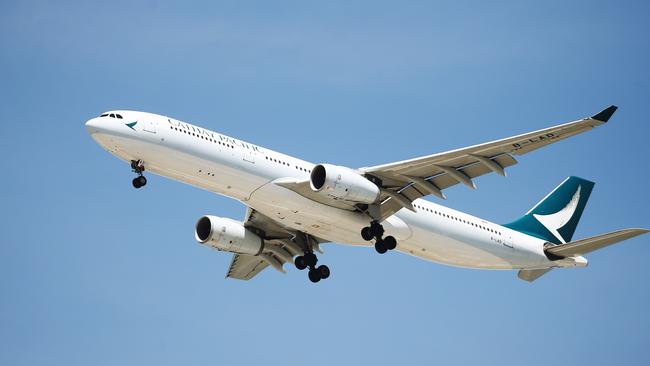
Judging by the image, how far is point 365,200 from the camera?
35.9 m

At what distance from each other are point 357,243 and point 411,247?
7.33ft

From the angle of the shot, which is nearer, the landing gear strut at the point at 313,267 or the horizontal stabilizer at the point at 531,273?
the landing gear strut at the point at 313,267

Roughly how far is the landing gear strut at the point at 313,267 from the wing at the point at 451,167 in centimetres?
532

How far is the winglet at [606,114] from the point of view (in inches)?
1209

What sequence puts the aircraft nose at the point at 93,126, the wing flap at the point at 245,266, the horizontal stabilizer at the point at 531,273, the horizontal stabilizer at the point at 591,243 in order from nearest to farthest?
the aircraft nose at the point at 93,126
the horizontal stabilizer at the point at 591,243
the horizontal stabilizer at the point at 531,273
the wing flap at the point at 245,266

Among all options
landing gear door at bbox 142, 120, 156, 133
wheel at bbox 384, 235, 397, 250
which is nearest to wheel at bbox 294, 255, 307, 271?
wheel at bbox 384, 235, 397, 250

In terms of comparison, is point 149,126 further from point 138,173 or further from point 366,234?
point 366,234

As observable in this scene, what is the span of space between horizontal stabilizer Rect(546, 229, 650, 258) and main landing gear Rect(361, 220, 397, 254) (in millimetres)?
8249

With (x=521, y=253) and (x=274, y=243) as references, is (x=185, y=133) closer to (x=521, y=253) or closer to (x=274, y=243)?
(x=274, y=243)

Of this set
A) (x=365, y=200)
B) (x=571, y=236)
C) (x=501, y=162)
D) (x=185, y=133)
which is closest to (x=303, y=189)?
(x=365, y=200)

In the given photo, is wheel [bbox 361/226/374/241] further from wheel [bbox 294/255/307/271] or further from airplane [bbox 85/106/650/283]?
wheel [bbox 294/255/307/271]

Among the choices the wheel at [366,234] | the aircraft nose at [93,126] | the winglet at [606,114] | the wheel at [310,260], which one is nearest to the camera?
the winglet at [606,114]

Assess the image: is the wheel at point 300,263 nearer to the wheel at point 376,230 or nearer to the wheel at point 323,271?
the wheel at point 323,271

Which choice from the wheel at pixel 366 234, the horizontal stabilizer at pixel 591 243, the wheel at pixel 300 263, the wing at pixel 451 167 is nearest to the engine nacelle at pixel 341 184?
the wing at pixel 451 167
